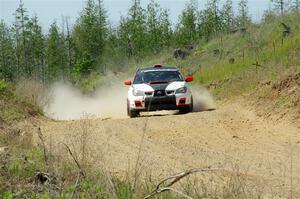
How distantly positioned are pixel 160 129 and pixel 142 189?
8091 millimetres

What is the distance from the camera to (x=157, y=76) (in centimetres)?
1853

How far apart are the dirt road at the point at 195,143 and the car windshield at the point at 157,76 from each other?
7.73ft

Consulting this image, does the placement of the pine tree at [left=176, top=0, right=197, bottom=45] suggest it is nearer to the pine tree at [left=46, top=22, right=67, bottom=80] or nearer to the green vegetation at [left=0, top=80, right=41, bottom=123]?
the pine tree at [left=46, top=22, right=67, bottom=80]

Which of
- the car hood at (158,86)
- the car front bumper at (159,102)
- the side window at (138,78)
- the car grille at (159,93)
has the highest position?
the side window at (138,78)

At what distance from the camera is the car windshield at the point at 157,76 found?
59.8 ft

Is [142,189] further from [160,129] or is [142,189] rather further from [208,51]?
[208,51]

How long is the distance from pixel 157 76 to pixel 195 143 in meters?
6.67

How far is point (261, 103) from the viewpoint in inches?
655

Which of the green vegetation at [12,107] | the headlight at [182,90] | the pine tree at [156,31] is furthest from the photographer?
the pine tree at [156,31]

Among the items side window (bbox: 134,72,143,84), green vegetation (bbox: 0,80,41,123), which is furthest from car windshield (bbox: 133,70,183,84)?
green vegetation (bbox: 0,80,41,123)

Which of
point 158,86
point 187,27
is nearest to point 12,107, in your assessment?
point 158,86

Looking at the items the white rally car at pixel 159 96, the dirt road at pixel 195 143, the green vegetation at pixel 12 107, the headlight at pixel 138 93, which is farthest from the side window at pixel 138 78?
the green vegetation at pixel 12 107

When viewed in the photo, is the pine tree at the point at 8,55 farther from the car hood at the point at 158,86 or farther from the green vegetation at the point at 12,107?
the car hood at the point at 158,86

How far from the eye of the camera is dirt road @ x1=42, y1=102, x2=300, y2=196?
9008mm
